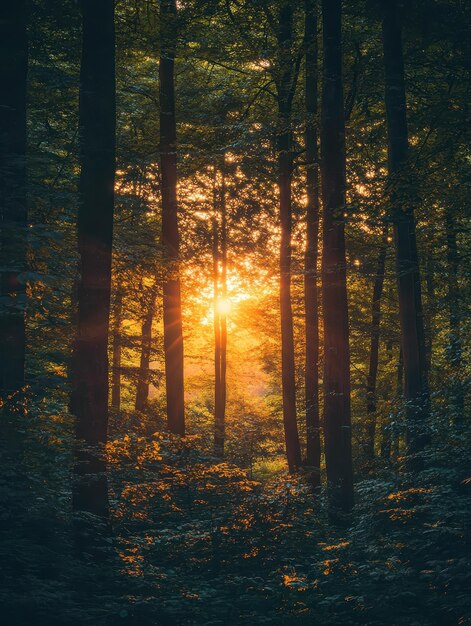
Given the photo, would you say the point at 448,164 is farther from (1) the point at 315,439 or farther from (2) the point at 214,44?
(1) the point at 315,439

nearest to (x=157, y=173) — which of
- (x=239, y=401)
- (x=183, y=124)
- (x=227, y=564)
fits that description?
(x=183, y=124)

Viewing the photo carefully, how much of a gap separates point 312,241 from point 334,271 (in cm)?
634

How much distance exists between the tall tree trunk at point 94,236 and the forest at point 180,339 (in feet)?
0.11

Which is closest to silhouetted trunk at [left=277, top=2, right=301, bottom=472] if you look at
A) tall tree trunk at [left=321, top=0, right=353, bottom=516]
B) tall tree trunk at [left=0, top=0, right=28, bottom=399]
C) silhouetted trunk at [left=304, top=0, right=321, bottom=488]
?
silhouetted trunk at [left=304, top=0, right=321, bottom=488]

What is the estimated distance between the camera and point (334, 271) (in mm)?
11523

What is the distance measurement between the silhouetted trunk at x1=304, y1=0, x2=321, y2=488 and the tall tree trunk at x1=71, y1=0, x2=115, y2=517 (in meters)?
7.42

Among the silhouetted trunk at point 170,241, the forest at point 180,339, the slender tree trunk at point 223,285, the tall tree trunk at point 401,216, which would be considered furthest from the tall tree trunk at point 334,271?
the slender tree trunk at point 223,285

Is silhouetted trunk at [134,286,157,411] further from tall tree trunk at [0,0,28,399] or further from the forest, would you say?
tall tree trunk at [0,0,28,399]

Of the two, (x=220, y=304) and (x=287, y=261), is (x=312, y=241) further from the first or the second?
(x=220, y=304)

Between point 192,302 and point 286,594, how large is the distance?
1975 centimetres

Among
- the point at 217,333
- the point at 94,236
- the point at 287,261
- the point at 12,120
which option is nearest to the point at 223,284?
the point at 217,333

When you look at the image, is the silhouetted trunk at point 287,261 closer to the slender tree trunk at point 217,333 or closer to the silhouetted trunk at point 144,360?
the silhouetted trunk at point 144,360

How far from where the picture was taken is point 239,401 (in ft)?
119

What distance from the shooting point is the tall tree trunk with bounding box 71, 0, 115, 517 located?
862 centimetres
